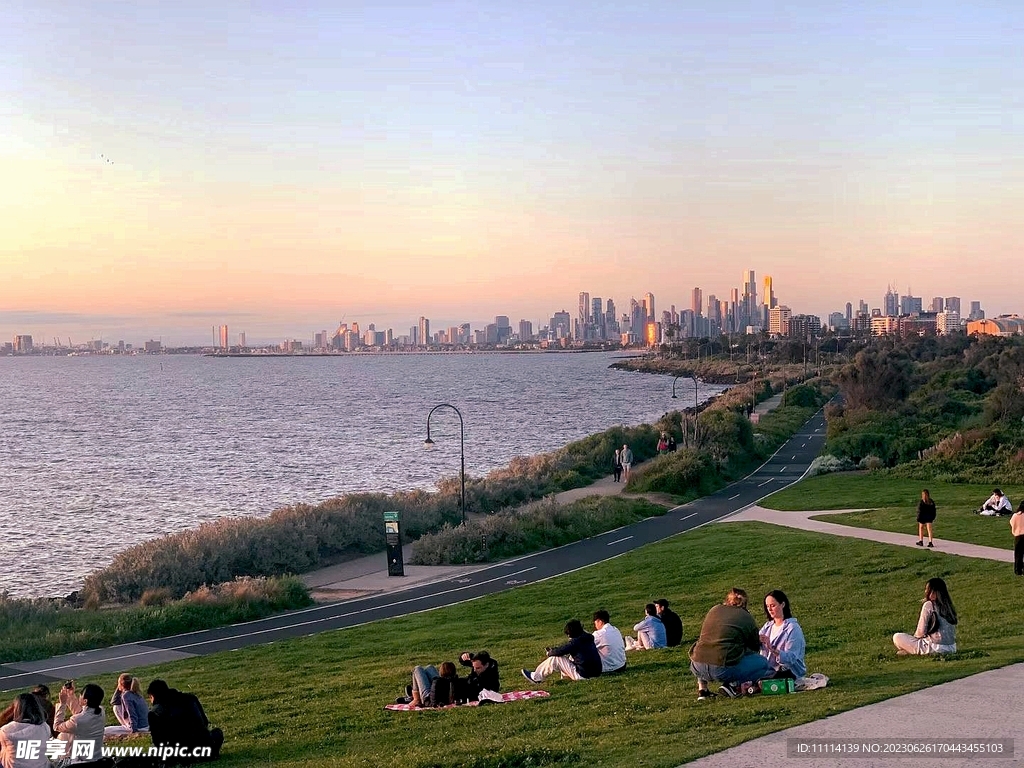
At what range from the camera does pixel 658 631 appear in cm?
1534

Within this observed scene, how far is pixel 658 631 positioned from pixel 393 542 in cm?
1385

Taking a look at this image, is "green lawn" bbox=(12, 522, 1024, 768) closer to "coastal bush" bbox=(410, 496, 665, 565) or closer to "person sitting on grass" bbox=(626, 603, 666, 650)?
"person sitting on grass" bbox=(626, 603, 666, 650)

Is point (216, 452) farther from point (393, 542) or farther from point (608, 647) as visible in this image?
point (608, 647)

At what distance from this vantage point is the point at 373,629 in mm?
21516

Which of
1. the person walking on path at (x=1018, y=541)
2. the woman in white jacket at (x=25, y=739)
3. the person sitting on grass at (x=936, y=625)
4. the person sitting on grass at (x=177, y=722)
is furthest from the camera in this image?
the person walking on path at (x=1018, y=541)

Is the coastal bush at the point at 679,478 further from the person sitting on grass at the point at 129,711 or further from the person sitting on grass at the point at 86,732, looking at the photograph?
the person sitting on grass at the point at 86,732

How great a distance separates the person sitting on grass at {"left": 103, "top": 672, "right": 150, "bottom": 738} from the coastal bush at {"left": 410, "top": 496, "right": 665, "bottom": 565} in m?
18.1

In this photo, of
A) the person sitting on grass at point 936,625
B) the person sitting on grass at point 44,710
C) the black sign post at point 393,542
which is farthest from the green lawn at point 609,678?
the black sign post at point 393,542

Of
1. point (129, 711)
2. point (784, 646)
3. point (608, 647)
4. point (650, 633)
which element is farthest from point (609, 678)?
point (129, 711)

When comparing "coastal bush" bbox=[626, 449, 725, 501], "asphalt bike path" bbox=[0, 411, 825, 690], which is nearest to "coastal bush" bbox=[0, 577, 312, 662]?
"asphalt bike path" bbox=[0, 411, 825, 690]

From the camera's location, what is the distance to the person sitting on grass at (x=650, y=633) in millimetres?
15281

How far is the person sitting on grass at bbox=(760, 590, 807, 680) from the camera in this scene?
37.6 ft

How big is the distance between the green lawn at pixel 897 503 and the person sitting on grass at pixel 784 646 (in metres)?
14.5

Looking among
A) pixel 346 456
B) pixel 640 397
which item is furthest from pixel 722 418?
pixel 640 397
